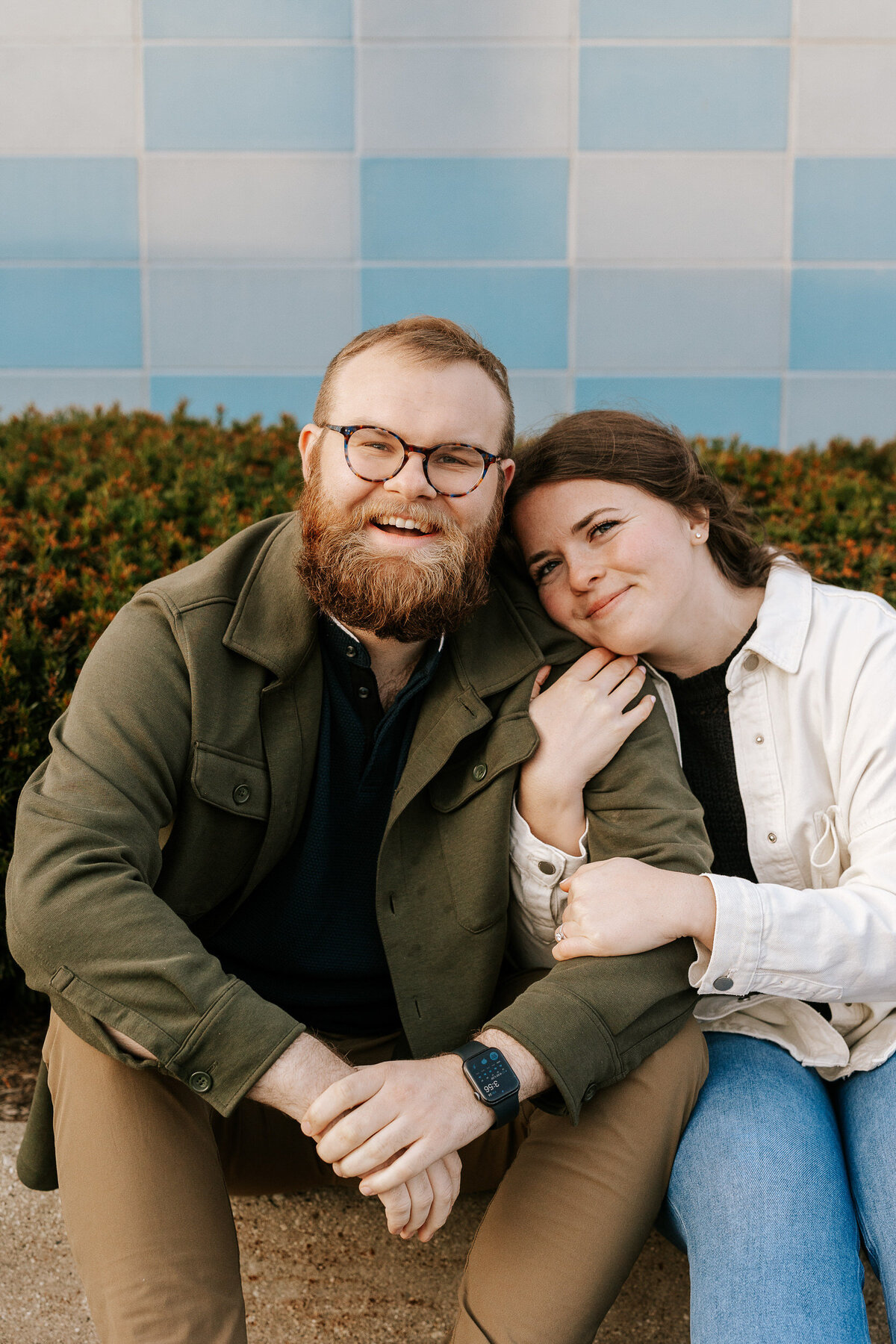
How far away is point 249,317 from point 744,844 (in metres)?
4.90

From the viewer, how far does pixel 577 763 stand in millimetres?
2096

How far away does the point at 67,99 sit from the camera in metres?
5.99

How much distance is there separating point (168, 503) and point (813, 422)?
441 centimetres

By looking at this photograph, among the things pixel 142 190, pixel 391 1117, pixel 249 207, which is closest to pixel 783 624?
pixel 391 1117

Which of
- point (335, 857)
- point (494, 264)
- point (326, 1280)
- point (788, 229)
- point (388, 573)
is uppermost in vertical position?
point (788, 229)

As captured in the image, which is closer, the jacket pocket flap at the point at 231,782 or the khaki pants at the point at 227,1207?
the khaki pants at the point at 227,1207

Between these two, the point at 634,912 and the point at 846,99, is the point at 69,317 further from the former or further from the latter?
the point at 634,912

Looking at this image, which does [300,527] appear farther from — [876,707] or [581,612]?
[876,707]

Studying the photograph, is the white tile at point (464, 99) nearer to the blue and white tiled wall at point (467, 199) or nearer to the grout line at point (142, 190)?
the blue and white tiled wall at point (467, 199)

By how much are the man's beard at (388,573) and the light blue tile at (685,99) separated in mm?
4672

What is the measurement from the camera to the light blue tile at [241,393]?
6312 mm

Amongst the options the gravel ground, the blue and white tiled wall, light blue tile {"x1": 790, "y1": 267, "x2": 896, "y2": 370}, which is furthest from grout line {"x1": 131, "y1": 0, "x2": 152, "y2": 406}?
the gravel ground

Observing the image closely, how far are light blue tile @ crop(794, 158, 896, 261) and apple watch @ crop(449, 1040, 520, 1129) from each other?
A: 18.3 feet

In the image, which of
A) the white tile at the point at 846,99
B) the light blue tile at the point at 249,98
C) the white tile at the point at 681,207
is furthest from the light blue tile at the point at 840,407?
the light blue tile at the point at 249,98
